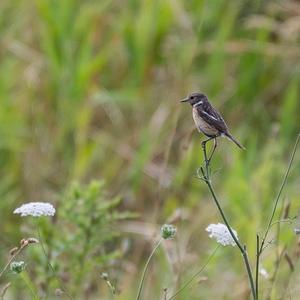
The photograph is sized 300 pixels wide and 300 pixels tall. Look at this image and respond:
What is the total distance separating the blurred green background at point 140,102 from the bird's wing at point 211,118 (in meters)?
1.82

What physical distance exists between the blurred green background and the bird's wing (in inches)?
71.8

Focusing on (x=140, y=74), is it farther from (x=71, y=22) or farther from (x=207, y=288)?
(x=207, y=288)

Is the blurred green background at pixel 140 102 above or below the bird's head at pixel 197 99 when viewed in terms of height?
above

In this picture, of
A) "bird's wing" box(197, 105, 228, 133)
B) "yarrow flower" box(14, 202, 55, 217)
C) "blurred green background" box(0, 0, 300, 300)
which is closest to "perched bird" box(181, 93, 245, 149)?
"bird's wing" box(197, 105, 228, 133)

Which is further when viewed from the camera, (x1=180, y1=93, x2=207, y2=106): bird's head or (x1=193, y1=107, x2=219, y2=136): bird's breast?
(x1=180, y1=93, x2=207, y2=106): bird's head

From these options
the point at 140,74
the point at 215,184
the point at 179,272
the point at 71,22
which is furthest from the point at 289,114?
the point at 179,272

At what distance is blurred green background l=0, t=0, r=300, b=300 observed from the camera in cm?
482

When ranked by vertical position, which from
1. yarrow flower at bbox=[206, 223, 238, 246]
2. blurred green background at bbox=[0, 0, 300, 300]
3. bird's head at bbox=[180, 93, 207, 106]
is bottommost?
yarrow flower at bbox=[206, 223, 238, 246]

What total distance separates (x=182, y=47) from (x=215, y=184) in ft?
2.54

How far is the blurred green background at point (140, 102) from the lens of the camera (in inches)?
190

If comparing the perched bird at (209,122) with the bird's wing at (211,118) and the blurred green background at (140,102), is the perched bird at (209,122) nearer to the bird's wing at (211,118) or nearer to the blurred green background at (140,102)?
the bird's wing at (211,118)

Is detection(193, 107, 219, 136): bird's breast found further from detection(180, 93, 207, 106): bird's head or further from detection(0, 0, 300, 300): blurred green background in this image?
detection(0, 0, 300, 300): blurred green background

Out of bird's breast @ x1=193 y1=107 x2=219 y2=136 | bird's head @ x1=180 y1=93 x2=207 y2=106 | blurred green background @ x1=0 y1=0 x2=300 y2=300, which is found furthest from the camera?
blurred green background @ x1=0 y1=0 x2=300 y2=300

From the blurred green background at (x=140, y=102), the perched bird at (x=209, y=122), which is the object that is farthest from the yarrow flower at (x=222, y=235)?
the blurred green background at (x=140, y=102)
